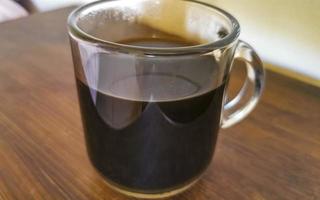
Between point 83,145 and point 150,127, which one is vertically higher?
point 150,127

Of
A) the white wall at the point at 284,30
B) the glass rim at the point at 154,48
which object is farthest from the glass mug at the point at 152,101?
the white wall at the point at 284,30

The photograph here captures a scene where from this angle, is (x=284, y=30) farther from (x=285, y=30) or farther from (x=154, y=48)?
(x=154, y=48)

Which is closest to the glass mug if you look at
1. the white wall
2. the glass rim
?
the glass rim

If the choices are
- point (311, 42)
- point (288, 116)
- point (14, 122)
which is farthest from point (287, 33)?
point (14, 122)

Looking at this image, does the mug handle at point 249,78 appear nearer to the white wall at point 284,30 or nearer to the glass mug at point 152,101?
the glass mug at point 152,101

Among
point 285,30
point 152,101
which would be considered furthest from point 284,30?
point 152,101

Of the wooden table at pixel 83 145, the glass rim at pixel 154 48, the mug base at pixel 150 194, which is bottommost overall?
the wooden table at pixel 83 145

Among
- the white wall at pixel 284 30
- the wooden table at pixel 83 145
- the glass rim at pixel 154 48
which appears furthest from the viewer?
the white wall at pixel 284 30

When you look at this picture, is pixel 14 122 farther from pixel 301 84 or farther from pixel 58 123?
pixel 301 84

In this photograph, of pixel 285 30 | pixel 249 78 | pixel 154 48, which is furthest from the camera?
pixel 285 30
